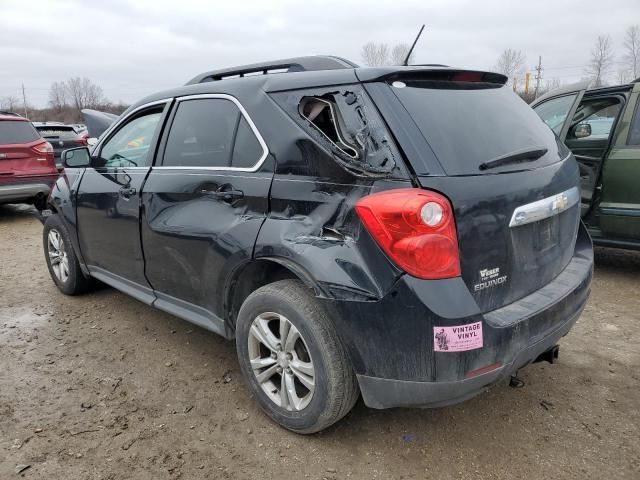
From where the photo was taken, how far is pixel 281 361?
249 cm

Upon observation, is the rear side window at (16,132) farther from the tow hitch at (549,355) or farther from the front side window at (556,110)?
the tow hitch at (549,355)

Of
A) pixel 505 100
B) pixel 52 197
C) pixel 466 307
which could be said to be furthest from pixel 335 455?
pixel 52 197

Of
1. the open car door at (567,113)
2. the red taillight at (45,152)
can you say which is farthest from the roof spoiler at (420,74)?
the red taillight at (45,152)

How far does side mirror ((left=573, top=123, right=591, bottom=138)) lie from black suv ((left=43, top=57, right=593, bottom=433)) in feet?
8.72

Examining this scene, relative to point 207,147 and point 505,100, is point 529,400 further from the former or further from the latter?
point 207,147

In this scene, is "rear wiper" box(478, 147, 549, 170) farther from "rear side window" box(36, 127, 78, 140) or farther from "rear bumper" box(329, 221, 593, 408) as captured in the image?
"rear side window" box(36, 127, 78, 140)

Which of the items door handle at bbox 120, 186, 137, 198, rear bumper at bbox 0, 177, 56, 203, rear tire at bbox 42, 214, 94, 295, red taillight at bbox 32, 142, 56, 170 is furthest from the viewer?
red taillight at bbox 32, 142, 56, 170

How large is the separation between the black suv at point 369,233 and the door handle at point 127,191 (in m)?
0.30

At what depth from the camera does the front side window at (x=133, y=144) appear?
3391mm

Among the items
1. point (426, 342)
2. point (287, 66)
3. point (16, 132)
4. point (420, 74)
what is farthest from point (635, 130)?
point (16, 132)

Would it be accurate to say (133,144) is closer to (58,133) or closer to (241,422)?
(241,422)

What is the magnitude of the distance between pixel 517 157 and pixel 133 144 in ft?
8.43

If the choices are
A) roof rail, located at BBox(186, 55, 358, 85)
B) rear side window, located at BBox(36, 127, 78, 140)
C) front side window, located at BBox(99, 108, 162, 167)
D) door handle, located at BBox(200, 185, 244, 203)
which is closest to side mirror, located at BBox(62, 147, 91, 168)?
front side window, located at BBox(99, 108, 162, 167)

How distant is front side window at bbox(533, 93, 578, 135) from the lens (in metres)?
5.13
